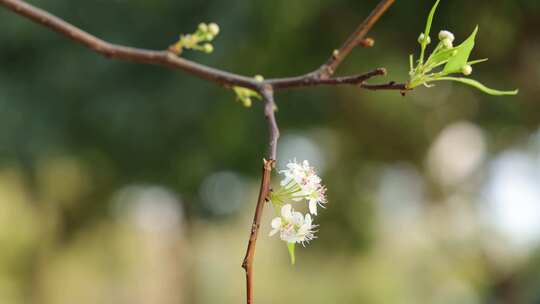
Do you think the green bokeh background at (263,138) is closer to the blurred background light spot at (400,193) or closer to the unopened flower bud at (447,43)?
the blurred background light spot at (400,193)

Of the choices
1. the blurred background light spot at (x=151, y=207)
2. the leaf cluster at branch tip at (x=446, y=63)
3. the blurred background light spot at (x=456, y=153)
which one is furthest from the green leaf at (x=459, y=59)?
the blurred background light spot at (x=151, y=207)

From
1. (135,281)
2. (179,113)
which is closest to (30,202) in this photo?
(135,281)

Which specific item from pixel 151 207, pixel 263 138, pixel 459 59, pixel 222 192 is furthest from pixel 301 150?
pixel 459 59

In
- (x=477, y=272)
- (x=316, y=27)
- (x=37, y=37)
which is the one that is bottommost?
(x=477, y=272)

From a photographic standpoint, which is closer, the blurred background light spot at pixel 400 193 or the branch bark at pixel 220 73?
Result: the branch bark at pixel 220 73

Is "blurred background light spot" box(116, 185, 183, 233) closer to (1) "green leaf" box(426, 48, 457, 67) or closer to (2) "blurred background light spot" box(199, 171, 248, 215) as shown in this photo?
(2) "blurred background light spot" box(199, 171, 248, 215)

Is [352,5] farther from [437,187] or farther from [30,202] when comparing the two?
[30,202]

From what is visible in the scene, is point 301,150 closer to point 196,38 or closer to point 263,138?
point 263,138
